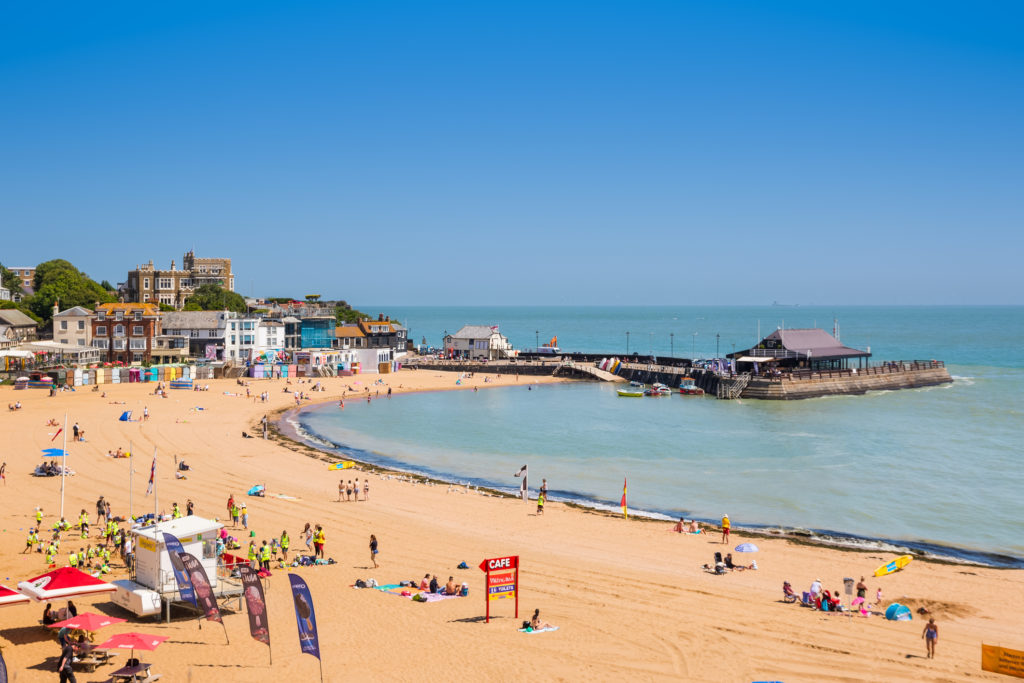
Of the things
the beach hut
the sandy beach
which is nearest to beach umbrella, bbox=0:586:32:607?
the sandy beach

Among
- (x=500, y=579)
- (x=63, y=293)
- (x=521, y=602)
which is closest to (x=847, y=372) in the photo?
(x=521, y=602)

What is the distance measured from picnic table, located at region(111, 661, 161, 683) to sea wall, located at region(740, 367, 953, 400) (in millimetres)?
60928

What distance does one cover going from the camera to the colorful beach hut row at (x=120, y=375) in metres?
62.3

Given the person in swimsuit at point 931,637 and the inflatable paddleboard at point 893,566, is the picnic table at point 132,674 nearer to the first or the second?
the person in swimsuit at point 931,637

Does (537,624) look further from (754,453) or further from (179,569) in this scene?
(754,453)

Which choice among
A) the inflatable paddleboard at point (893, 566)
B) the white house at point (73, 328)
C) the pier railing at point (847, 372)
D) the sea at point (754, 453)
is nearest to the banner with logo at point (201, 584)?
the inflatable paddleboard at point (893, 566)

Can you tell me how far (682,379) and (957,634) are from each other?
190 ft

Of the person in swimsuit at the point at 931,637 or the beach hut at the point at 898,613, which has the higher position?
the person in swimsuit at the point at 931,637

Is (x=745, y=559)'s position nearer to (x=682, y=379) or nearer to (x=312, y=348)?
(x=682, y=379)

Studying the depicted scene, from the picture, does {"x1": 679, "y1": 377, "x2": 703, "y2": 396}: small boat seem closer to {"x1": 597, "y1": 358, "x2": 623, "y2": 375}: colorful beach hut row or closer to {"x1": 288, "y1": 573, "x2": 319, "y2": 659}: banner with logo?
{"x1": 597, "y1": 358, "x2": 623, "y2": 375}: colorful beach hut row

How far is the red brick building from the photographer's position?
7481cm

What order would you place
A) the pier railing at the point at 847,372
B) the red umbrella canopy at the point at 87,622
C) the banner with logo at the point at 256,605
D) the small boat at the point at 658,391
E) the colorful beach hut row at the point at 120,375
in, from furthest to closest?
the small boat at the point at 658,391, the pier railing at the point at 847,372, the colorful beach hut row at the point at 120,375, the red umbrella canopy at the point at 87,622, the banner with logo at the point at 256,605

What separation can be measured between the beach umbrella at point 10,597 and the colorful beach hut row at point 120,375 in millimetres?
51613

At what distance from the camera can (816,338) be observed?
7825 centimetres
